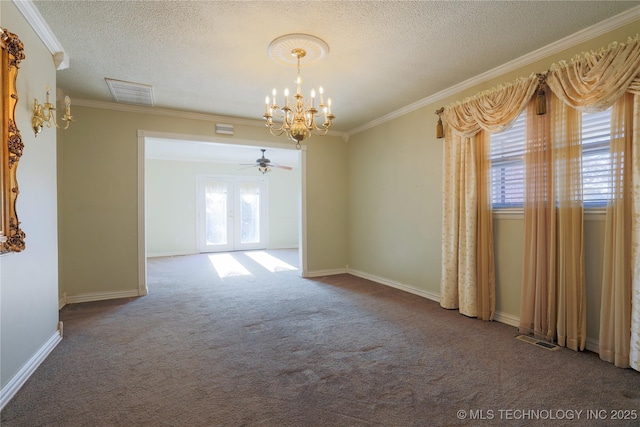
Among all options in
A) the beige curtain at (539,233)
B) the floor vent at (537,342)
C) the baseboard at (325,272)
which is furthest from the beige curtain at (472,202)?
the baseboard at (325,272)

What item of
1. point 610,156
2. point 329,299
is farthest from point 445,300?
point 610,156

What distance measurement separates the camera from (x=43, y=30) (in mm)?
2357

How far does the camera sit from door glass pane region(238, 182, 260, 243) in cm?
900

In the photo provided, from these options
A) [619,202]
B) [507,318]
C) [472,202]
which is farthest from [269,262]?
[619,202]

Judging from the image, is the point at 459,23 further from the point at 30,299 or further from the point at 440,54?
the point at 30,299

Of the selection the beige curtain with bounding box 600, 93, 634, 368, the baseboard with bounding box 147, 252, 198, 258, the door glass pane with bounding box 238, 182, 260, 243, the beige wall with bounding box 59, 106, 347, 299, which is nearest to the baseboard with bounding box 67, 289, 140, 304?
the beige wall with bounding box 59, 106, 347, 299

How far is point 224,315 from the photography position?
11.2 feet

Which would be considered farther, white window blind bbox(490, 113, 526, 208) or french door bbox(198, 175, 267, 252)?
french door bbox(198, 175, 267, 252)

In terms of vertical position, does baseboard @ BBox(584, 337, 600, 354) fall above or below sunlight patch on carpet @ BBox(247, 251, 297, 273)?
above

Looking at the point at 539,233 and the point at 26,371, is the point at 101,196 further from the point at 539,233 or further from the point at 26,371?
the point at 539,233

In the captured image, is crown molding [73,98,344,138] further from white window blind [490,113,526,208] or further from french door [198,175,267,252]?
french door [198,175,267,252]

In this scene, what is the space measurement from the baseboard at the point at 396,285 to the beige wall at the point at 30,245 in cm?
379

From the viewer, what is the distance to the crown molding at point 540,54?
229cm

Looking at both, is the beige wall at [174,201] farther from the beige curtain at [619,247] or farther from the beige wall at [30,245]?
the beige curtain at [619,247]
